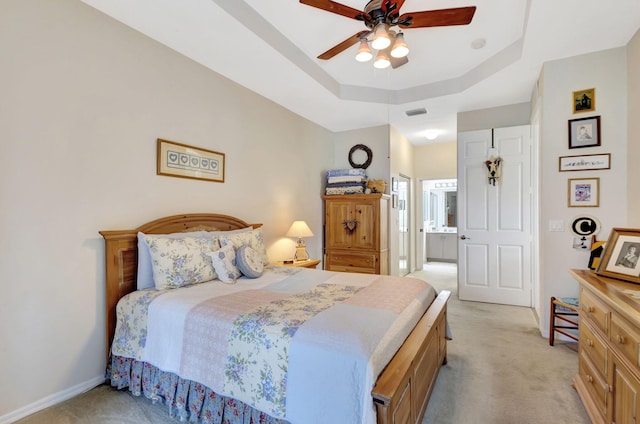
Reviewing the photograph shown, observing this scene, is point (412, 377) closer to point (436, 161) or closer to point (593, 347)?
point (593, 347)

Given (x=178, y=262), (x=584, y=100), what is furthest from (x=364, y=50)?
(x=584, y=100)

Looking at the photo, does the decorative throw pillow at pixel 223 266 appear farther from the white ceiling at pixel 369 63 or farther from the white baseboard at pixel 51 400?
the white ceiling at pixel 369 63

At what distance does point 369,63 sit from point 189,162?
2.23 meters

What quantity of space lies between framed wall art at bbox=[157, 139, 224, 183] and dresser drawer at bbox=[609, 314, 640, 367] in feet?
10.2

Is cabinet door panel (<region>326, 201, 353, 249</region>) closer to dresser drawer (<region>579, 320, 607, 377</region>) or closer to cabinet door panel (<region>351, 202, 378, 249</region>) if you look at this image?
cabinet door panel (<region>351, 202, 378, 249</region>)

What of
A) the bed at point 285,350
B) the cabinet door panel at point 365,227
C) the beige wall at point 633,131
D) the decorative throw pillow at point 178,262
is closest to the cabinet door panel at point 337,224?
the cabinet door panel at point 365,227

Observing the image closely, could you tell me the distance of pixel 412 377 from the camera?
4.96ft

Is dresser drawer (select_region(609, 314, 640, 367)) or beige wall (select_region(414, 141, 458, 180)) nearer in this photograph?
dresser drawer (select_region(609, 314, 640, 367))

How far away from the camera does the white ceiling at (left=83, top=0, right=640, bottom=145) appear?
227 cm

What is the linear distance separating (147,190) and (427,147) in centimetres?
542

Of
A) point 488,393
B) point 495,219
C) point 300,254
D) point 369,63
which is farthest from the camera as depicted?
point 495,219

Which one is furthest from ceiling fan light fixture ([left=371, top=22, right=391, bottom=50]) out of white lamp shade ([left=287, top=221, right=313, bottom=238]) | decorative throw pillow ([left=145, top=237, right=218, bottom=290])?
white lamp shade ([left=287, top=221, right=313, bottom=238])

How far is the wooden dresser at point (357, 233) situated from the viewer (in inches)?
174

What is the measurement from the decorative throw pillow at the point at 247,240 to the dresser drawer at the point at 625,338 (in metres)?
2.49
